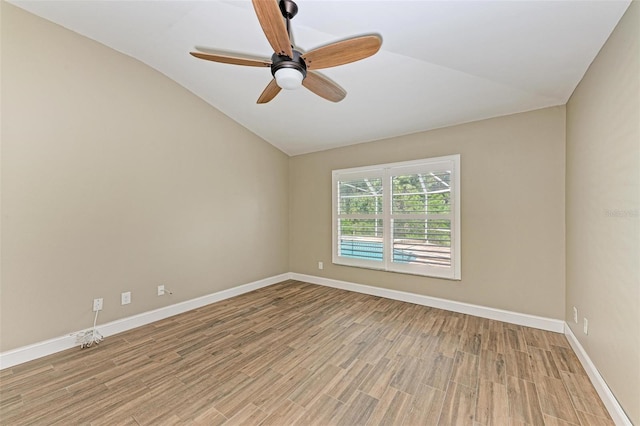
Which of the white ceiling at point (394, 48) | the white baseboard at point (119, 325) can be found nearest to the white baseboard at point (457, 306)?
the white baseboard at point (119, 325)

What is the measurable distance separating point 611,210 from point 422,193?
203 cm

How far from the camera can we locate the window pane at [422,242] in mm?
3486

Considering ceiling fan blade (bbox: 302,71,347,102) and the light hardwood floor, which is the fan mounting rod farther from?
the light hardwood floor

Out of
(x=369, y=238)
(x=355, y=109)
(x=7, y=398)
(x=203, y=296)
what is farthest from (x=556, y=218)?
(x=7, y=398)

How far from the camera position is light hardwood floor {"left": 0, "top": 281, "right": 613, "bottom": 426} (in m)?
1.70

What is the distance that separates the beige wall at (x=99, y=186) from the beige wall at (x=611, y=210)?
403cm

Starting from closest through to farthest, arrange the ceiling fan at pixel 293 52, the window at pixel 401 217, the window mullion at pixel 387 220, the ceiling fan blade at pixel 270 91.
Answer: the ceiling fan at pixel 293 52
the ceiling fan blade at pixel 270 91
the window at pixel 401 217
the window mullion at pixel 387 220

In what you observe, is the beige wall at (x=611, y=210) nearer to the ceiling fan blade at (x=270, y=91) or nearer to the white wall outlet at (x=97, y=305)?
the ceiling fan blade at (x=270, y=91)

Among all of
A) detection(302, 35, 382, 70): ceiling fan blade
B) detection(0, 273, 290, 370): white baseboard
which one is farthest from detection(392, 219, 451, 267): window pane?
detection(302, 35, 382, 70): ceiling fan blade

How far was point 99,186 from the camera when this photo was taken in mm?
2764

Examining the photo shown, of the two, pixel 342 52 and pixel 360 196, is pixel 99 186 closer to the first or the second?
pixel 342 52

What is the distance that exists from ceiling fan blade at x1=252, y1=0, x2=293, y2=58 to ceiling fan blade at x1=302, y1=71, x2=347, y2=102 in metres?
0.35

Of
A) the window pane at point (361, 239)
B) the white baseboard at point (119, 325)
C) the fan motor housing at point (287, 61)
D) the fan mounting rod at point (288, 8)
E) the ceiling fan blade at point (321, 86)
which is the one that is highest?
the fan mounting rod at point (288, 8)

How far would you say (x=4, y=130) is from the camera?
7.32ft
